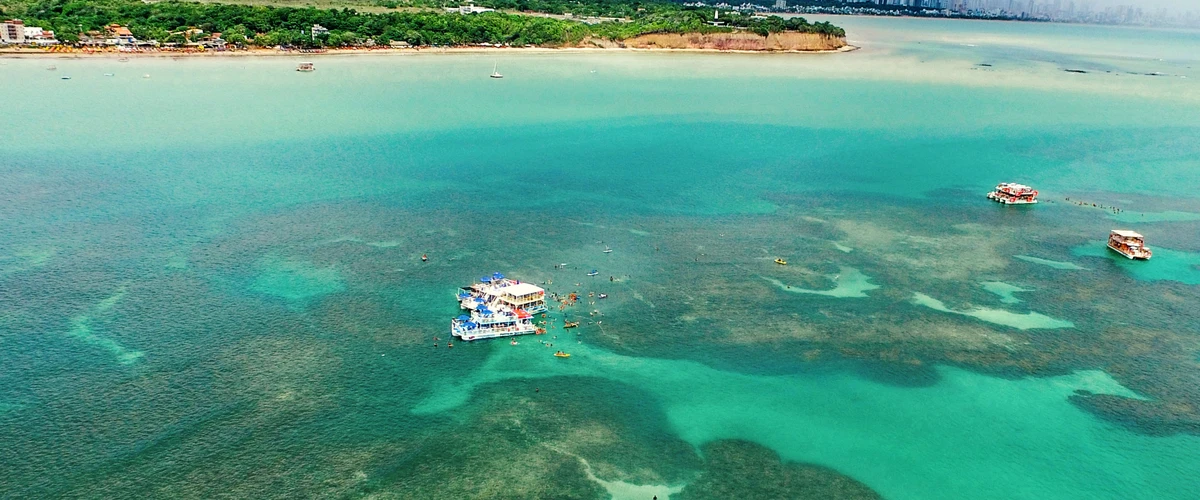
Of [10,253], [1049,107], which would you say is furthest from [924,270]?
[1049,107]

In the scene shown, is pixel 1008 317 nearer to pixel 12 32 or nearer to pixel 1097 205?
pixel 1097 205

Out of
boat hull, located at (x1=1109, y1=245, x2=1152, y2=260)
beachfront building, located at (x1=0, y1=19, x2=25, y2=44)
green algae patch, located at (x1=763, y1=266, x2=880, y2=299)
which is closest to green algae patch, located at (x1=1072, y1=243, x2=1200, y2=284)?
boat hull, located at (x1=1109, y1=245, x2=1152, y2=260)

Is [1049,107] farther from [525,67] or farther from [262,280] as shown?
[262,280]

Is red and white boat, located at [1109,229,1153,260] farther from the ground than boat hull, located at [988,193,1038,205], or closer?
closer

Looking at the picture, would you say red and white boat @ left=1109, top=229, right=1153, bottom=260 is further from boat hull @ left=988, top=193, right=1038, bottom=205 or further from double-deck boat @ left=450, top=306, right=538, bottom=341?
double-deck boat @ left=450, top=306, right=538, bottom=341

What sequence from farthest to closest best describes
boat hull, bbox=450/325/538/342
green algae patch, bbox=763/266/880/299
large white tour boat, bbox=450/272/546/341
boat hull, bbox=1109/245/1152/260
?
1. boat hull, bbox=1109/245/1152/260
2. green algae patch, bbox=763/266/880/299
3. large white tour boat, bbox=450/272/546/341
4. boat hull, bbox=450/325/538/342

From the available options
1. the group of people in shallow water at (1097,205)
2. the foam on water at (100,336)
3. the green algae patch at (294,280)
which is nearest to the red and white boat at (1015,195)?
the group of people in shallow water at (1097,205)

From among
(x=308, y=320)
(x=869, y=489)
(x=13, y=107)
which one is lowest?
(x=869, y=489)
